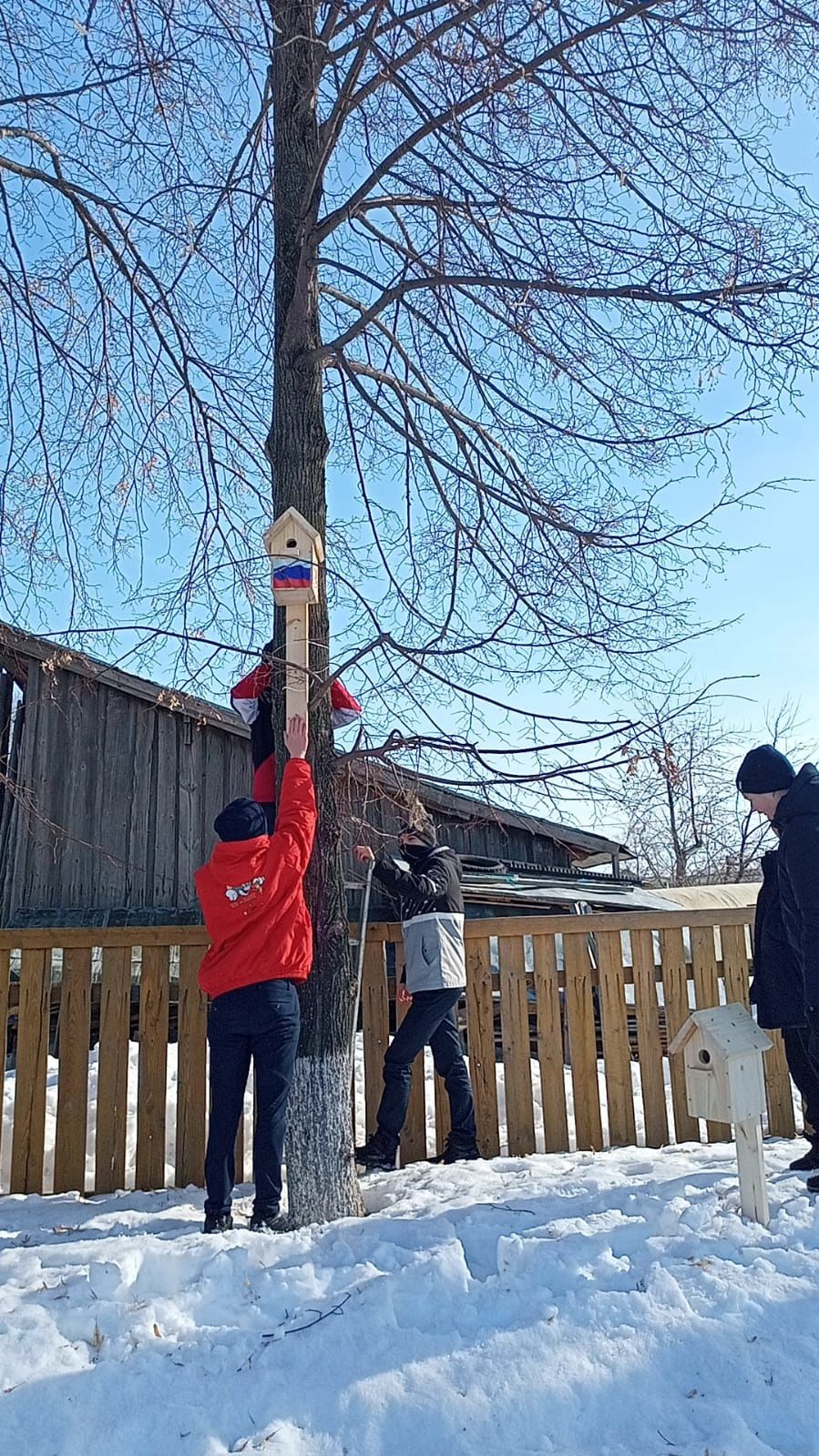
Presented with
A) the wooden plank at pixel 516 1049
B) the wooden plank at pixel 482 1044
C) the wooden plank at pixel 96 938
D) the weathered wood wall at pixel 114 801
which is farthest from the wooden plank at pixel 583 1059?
the weathered wood wall at pixel 114 801

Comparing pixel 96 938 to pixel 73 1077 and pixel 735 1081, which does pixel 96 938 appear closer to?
pixel 73 1077

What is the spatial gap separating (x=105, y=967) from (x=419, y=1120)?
1.86 meters

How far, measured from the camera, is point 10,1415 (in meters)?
2.72

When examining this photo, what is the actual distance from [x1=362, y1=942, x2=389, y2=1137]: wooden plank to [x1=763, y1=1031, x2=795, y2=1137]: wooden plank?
2.10 m

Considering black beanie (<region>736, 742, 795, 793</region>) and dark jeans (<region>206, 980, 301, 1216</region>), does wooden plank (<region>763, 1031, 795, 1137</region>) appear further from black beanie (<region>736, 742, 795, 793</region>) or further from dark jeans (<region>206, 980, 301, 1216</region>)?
dark jeans (<region>206, 980, 301, 1216</region>)

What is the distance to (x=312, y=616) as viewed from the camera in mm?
4801

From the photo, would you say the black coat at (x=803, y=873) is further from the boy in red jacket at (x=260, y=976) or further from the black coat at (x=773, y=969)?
the boy in red jacket at (x=260, y=976)

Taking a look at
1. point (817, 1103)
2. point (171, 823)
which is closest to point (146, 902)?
point (171, 823)

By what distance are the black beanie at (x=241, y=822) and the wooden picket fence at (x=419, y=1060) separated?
3.77ft

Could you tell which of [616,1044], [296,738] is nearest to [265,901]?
[296,738]

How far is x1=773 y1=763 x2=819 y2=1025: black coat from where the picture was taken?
13.3 ft

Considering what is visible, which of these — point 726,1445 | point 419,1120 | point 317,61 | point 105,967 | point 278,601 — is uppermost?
point 317,61

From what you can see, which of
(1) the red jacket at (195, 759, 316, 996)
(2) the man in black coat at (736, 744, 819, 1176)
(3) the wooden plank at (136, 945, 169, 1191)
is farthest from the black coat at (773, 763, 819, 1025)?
(3) the wooden plank at (136, 945, 169, 1191)

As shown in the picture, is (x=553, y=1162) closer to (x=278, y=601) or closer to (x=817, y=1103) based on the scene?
(x=817, y=1103)
